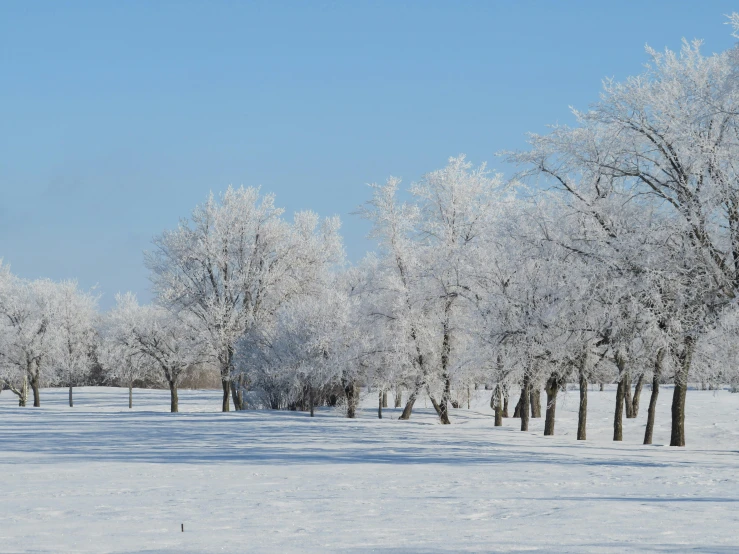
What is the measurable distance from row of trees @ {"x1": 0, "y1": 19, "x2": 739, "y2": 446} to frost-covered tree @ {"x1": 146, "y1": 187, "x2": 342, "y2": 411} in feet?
0.36

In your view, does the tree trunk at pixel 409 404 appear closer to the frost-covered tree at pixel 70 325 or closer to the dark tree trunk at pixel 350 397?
the dark tree trunk at pixel 350 397

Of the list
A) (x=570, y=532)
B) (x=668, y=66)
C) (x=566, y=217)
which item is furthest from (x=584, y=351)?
(x=570, y=532)

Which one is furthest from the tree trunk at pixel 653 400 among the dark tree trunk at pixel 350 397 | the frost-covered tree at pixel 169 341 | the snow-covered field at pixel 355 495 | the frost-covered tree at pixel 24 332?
the frost-covered tree at pixel 24 332

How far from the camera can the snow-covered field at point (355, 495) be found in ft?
26.2

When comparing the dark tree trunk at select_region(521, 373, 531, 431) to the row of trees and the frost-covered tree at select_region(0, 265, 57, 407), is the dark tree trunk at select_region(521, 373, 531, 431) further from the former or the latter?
the frost-covered tree at select_region(0, 265, 57, 407)

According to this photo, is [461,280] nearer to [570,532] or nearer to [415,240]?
[415,240]

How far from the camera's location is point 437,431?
89.4 feet

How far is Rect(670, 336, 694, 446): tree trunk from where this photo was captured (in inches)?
757

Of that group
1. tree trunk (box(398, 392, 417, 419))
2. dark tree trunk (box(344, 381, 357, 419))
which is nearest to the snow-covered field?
tree trunk (box(398, 392, 417, 419))

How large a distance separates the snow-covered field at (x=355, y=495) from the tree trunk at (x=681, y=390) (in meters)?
1.57

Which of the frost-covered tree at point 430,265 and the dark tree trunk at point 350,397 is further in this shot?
the dark tree trunk at point 350,397

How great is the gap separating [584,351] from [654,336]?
221 inches

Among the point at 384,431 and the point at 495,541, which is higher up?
the point at 495,541

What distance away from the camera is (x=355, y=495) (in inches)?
455
